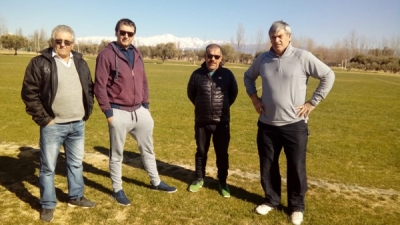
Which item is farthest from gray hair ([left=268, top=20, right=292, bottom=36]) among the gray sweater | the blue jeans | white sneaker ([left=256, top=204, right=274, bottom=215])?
the blue jeans

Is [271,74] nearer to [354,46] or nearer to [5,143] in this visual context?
[5,143]

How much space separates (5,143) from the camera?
21.7ft

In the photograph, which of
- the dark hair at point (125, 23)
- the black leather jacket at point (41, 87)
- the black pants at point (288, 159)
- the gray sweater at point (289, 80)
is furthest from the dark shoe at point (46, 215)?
the gray sweater at point (289, 80)

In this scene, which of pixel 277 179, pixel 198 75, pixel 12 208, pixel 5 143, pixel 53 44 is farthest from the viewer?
pixel 5 143

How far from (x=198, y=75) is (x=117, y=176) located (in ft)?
6.09

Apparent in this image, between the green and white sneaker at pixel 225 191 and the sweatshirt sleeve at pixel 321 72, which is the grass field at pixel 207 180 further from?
the sweatshirt sleeve at pixel 321 72

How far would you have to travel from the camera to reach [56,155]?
3.66 metres

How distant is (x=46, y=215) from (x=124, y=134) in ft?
4.37

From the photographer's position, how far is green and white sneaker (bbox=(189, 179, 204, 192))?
4.60 m

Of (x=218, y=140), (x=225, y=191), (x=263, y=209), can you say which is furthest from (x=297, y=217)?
(x=218, y=140)

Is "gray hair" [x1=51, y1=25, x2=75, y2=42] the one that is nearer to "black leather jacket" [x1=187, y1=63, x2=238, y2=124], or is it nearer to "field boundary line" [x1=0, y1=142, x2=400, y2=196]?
"black leather jacket" [x1=187, y1=63, x2=238, y2=124]

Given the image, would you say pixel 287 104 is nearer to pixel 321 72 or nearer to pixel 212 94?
pixel 321 72

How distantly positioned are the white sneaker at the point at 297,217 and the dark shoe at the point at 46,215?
2.96 meters

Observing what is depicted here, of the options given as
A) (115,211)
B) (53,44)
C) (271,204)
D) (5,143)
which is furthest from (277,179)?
(5,143)
